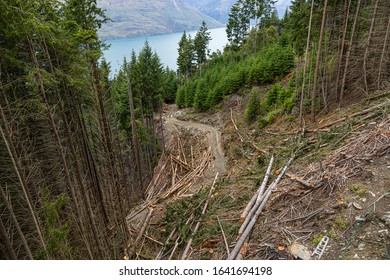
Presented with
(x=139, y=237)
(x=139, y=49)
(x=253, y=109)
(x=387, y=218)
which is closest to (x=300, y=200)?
(x=387, y=218)

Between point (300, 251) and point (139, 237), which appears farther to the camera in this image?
point (139, 237)

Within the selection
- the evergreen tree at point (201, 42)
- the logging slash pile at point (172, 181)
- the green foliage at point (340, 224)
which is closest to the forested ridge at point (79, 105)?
the logging slash pile at point (172, 181)

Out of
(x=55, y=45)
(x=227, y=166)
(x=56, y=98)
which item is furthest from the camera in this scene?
(x=227, y=166)

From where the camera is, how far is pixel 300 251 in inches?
212

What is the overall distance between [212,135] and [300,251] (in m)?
20.3

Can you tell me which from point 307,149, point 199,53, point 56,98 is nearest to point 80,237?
point 56,98

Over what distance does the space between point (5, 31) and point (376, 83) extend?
17.4 metres

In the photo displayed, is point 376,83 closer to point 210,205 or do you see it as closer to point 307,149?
point 307,149

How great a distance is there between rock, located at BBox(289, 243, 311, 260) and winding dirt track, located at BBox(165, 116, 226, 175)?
1164 cm

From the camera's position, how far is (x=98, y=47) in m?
9.37

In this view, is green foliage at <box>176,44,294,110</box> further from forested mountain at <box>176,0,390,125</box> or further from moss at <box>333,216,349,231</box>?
moss at <box>333,216,349,231</box>

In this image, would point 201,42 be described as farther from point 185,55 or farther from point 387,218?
point 387,218

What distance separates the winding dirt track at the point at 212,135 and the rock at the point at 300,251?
38.2ft

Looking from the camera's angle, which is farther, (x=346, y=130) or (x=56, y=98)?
(x=346, y=130)
